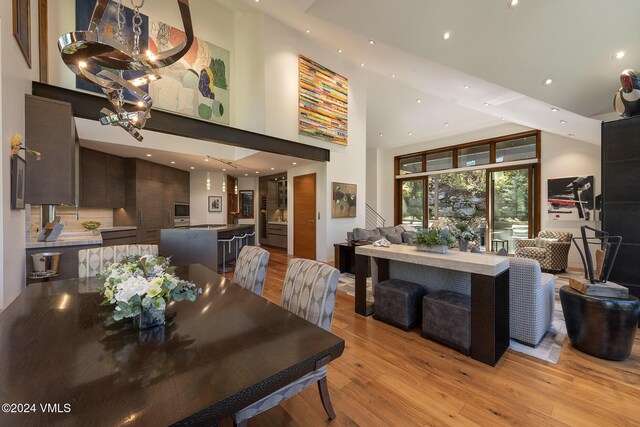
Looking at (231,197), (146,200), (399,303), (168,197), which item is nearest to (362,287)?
(399,303)

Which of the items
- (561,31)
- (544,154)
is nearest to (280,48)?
(561,31)

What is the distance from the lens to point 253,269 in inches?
83.4

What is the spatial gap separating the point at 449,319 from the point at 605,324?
4.13 ft

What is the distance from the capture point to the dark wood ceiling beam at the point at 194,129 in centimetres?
342

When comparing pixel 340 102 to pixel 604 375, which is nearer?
pixel 604 375

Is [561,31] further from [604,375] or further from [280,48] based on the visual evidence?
[280,48]

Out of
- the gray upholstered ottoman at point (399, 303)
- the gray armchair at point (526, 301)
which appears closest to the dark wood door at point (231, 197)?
the gray upholstered ottoman at point (399, 303)

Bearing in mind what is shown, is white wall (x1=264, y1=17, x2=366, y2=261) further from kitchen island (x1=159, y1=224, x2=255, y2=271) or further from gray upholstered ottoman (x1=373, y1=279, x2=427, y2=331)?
gray upholstered ottoman (x1=373, y1=279, x2=427, y2=331)

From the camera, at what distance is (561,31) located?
306 centimetres

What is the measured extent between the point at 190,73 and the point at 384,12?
3.59 metres

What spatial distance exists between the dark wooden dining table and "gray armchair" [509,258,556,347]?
2297mm

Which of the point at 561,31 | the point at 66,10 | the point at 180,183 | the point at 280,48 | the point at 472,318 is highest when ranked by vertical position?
the point at 280,48

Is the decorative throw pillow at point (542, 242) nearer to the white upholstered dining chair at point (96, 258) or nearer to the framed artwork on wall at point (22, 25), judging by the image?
the white upholstered dining chair at point (96, 258)

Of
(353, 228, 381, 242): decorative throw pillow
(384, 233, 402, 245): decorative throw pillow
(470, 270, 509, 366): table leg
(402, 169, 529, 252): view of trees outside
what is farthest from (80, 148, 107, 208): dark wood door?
(402, 169, 529, 252): view of trees outside
